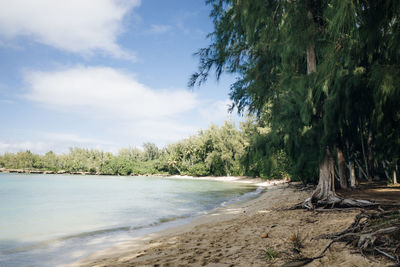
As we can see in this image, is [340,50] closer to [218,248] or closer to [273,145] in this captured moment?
[273,145]

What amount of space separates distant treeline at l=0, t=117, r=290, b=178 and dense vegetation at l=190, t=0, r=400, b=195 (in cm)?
1188

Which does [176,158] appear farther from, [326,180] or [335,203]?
[335,203]

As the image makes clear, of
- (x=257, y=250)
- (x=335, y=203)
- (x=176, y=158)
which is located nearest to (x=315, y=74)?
(x=335, y=203)

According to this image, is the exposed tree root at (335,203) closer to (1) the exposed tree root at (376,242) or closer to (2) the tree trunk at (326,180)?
(2) the tree trunk at (326,180)

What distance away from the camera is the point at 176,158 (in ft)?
195

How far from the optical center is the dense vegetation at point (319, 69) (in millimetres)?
3182

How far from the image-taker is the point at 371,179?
11.4m

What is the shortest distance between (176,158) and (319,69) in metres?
55.8

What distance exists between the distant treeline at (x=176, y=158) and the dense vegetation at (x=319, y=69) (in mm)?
11876

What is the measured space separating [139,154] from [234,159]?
46.7 metres

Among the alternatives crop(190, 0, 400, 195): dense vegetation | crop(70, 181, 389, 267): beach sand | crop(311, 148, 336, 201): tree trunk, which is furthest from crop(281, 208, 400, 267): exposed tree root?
crop(311, 148, 336, 201): tree trunk

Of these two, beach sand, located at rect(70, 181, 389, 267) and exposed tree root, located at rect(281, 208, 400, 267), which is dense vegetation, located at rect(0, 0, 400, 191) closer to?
exposed tree root, located at rect(281, 208, 400, 267)

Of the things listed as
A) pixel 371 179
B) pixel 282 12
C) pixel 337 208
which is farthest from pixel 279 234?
pixel 371 179

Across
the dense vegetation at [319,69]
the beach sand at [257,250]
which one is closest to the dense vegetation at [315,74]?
the dense vegetation at [319,69]
